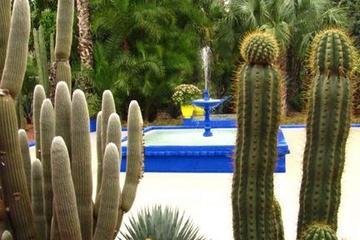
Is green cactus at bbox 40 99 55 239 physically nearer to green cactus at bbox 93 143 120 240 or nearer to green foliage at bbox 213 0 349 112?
green cactus at bbox 93 143 120 240

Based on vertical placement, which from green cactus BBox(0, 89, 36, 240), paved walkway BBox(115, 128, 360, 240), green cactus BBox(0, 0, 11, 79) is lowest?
paved walkway BBox(115, 128, 360, 240)

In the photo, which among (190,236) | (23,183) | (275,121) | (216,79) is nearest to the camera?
(275,121)

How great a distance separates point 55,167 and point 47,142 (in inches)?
19.0

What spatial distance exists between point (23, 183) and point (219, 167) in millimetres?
5922

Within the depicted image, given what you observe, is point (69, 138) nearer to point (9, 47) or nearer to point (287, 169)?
point (9, 47)

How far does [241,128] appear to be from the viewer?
10.6 ft

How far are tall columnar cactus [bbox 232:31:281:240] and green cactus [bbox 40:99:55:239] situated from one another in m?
1.25

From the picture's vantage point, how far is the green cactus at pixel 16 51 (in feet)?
11.0

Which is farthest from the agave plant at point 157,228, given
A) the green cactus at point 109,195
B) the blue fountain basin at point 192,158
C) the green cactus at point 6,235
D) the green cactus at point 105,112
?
the blue fountain basin at point 192,158

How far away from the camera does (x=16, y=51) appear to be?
11.0 feet

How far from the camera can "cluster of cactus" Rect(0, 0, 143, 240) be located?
337 centimetres

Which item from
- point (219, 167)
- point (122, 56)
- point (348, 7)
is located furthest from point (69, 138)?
point (348, 7)

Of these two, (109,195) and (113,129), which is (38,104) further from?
(109,195)

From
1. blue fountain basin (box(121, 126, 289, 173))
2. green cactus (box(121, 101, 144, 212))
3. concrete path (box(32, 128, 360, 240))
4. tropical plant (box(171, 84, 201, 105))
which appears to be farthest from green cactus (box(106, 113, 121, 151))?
tropical plant (box(171, 84, 201, 105))
